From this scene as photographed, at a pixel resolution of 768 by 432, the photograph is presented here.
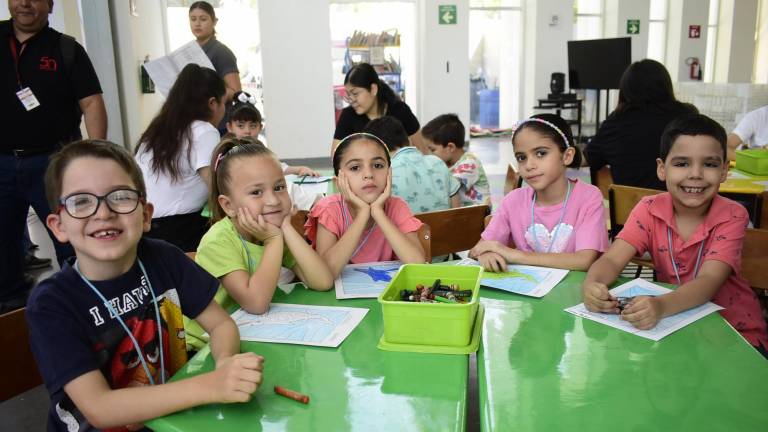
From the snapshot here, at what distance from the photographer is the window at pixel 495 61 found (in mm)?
11219

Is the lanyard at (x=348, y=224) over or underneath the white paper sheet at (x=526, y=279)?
over

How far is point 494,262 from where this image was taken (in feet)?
5.59

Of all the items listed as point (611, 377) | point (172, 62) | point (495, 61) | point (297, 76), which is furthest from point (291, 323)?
point (495, 61)

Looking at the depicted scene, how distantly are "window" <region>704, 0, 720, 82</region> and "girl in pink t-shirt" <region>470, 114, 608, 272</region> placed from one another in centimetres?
1285

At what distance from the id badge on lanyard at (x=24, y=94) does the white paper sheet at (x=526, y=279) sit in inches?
99.1

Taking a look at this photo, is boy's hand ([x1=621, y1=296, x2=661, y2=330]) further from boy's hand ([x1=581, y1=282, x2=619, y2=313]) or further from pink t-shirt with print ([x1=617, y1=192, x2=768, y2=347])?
pink t-shirt with print ([x1=617, y1=192, x2=768, y2=347])

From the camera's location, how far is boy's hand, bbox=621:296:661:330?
1272 mm

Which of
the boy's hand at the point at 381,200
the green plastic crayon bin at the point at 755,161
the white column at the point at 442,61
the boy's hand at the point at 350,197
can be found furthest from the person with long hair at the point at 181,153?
the white column at the point at 442,61

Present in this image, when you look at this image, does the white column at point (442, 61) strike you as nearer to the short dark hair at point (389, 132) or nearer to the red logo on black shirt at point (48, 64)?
the short dark hair at point (389, 132)

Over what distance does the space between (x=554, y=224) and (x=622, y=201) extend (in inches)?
34.8

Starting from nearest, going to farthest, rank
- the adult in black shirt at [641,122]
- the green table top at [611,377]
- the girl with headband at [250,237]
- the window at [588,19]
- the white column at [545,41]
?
the green table top at [611,377] → the girl with headband at [250,237] → the adult in black shirt at [641,122] → the white column at [545,41] → the window at [588,19]

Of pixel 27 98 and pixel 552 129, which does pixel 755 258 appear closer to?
pixel 552 129

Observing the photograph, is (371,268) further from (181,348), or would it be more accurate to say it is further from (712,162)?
(712,162)

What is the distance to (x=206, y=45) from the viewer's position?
15.4ft
